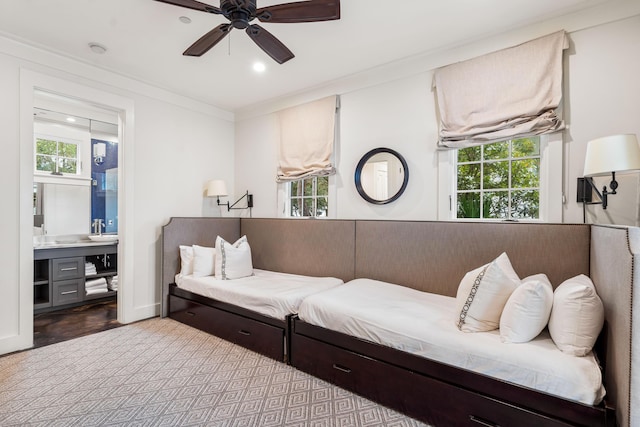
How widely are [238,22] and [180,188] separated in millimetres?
2540

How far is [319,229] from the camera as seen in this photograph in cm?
351

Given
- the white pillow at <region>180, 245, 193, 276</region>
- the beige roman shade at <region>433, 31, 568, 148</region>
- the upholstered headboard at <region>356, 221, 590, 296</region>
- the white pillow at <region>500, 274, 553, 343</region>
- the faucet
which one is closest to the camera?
the white pillow at <region>500, 274, 553, 343</region>

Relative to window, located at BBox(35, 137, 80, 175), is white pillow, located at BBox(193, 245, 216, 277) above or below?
below

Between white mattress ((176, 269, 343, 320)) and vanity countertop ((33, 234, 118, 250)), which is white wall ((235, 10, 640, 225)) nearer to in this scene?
white mattress ((176, 269, 343, 320))

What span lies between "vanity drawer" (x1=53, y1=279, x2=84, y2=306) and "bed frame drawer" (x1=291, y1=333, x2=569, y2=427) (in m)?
3.34

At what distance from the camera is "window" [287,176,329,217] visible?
3.77m

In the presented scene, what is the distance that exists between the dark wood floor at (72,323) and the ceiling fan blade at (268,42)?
10.7 feet

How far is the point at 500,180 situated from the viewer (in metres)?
2.68

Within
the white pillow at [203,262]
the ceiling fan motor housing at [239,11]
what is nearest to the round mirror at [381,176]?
the ceiling fan motor housing at [239,11]

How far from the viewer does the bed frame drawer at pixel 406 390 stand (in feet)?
5.10

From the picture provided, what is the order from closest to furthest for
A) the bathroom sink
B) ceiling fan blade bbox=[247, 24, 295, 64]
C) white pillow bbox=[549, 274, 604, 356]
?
white pillow bbox=[549, 274, 604, 356]
ceiling fan blade bbox=[247, 24, 295, 64]
the bathroom sink

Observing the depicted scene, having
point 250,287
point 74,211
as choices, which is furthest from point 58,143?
point 250,287

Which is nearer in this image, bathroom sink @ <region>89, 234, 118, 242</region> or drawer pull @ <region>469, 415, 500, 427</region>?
drawer pull @ <region>469, 415, 500, 427</region>

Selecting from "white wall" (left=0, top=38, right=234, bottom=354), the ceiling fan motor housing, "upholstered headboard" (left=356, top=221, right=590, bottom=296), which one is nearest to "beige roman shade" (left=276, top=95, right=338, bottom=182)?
"upholstered headboard" (left=356, top=221, right=590, bottom=296)
